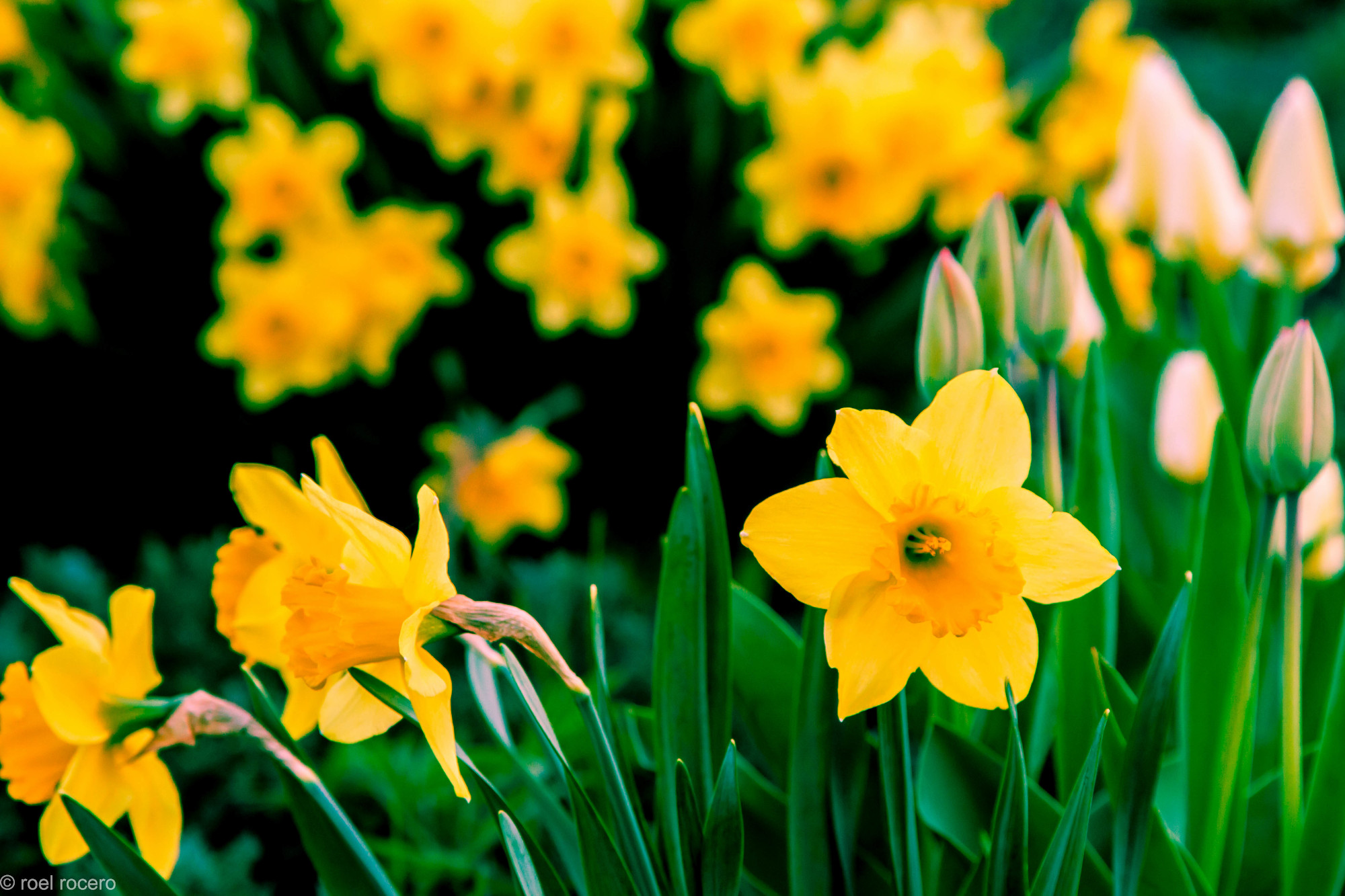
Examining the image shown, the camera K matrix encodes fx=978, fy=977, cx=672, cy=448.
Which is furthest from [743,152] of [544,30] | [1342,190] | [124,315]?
[1342,190]

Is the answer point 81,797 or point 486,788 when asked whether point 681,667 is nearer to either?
point 486,788

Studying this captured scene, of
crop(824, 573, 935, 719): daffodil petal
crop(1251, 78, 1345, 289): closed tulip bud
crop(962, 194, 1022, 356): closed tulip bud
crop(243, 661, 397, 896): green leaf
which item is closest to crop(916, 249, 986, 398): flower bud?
crop(962, 194, 1022, 356): closed tulip bud

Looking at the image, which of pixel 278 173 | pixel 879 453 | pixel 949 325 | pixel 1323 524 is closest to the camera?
pixel 879 453

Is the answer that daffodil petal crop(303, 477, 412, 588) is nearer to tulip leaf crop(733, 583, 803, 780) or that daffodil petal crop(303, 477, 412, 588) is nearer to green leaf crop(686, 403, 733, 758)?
green leaf crop(686, 403, 733, 758)

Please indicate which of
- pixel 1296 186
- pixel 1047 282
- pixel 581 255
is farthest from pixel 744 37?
pixel 1047 282

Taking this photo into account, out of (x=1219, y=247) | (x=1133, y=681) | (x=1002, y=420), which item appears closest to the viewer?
(x=1002, y=420)

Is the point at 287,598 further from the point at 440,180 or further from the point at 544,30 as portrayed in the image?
the point at 440,180
